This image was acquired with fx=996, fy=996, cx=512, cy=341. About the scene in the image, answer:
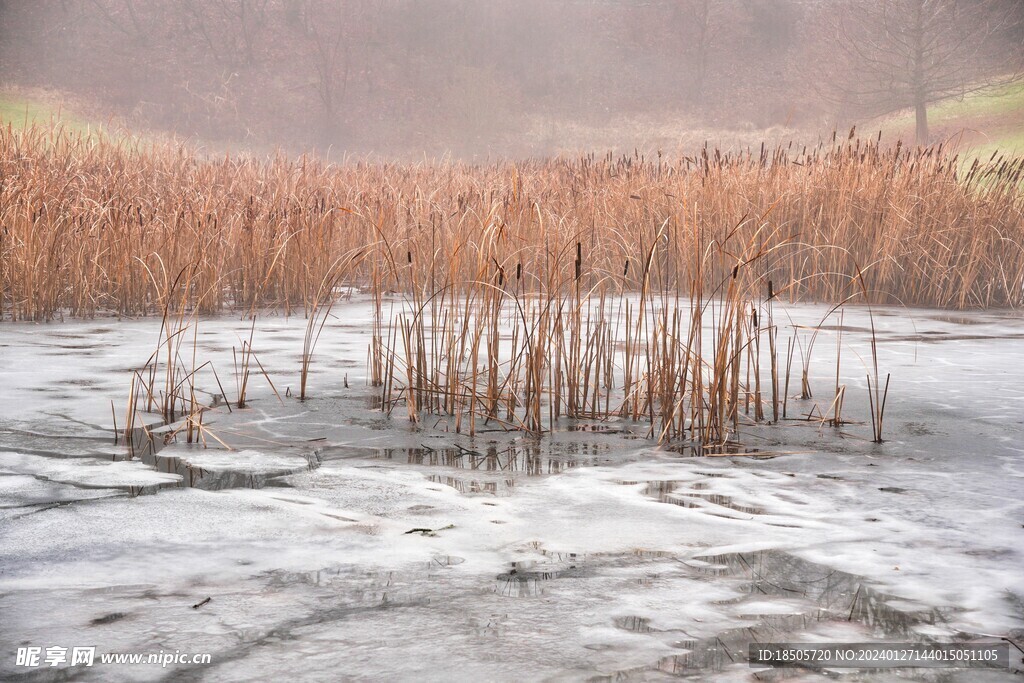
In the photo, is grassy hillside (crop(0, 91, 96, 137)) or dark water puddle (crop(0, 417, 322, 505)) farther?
grassy hillside (crop(0, 91, 96, 137))

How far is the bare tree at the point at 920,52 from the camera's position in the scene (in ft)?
90.3

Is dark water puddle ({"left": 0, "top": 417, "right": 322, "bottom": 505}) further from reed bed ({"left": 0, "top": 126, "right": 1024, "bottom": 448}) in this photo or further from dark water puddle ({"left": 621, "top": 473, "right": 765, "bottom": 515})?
reed bed ({"left": 0, "top": 126, "right": 1024, "bottom": 448})

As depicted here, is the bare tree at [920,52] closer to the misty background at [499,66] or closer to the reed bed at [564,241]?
the misty background at [499,66]

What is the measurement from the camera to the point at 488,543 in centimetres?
252

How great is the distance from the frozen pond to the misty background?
2512cm

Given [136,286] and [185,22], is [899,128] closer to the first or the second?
[185,22]

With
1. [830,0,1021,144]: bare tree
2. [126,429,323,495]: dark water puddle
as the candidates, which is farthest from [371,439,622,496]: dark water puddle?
[830,0,1021,144]: bare tree

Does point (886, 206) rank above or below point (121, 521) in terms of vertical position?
above

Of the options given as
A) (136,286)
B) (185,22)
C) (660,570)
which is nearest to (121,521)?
(660,570)

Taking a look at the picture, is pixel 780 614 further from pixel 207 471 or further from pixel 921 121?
pixel 921 121

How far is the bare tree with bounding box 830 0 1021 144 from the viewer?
27.5 meters

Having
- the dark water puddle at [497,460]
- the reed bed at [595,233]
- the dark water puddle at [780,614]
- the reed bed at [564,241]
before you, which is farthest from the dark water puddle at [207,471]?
the reed bed at [595,233]

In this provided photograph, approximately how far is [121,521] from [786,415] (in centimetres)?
262

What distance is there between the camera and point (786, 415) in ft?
13.4
